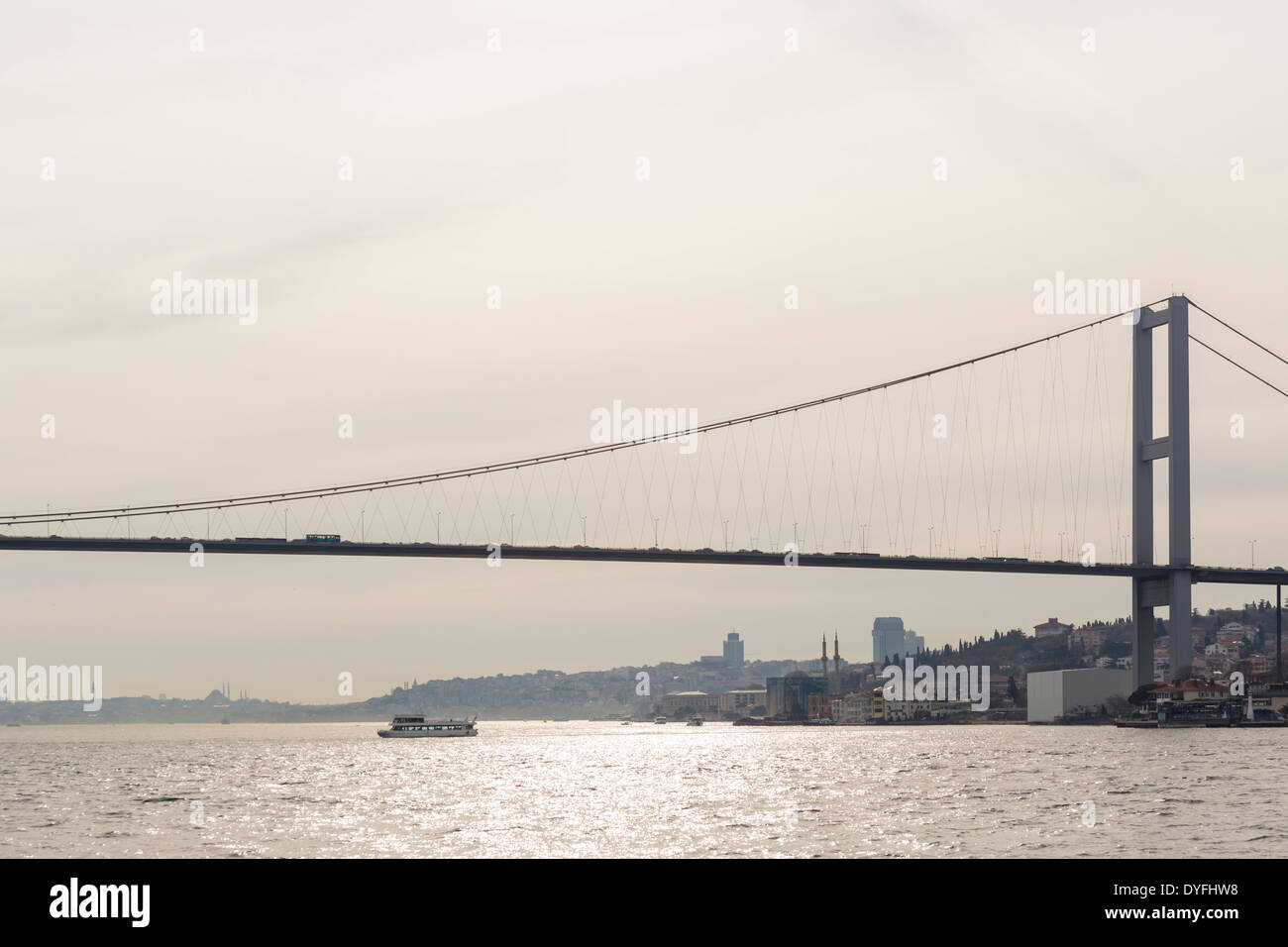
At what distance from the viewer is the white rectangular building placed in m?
125

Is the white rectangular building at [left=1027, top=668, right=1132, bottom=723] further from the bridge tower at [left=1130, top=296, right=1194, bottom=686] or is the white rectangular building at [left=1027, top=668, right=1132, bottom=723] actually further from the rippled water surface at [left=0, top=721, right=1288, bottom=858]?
the rippled water surface at [left=0, top=721, right=1288, bottom=858]

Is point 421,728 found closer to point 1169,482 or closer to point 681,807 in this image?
point 1169,482

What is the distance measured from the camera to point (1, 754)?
285ft

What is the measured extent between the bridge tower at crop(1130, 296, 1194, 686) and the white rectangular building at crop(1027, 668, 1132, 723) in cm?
3941

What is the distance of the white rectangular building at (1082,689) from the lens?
125 m

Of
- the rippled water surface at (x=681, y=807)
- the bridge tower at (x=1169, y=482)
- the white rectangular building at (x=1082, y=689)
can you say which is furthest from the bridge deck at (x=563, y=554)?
the white rectangular building at (x=1082, y=689)

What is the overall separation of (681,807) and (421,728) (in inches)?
3714

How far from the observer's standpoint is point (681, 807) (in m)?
35.9

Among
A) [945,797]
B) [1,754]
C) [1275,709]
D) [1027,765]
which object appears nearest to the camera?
[945,797]

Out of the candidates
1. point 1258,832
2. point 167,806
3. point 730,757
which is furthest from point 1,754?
point 1258,832

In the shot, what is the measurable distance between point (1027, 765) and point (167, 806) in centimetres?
3040

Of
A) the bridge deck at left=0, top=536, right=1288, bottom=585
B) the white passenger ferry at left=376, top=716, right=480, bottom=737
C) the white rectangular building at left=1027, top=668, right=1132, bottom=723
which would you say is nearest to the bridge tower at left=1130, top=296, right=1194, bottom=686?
the bridge deck at left=0, top=536, right=1288, bottom=585
